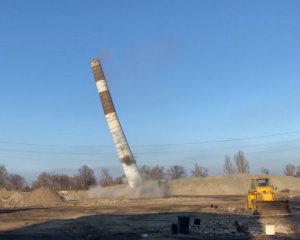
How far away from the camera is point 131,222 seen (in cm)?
2561

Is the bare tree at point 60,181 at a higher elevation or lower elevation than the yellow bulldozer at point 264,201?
higher

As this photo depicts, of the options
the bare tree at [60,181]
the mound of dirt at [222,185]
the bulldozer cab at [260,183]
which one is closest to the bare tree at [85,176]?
the bare tree at [60,181]

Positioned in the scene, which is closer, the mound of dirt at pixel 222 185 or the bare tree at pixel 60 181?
the mound of dirt at pixel 222 185

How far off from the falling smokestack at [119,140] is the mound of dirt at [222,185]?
50.6 feet

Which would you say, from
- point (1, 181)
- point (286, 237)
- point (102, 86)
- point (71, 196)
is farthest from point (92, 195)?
point (1, 181)

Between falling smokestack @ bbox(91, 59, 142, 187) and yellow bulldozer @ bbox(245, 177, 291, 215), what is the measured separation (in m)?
29.5

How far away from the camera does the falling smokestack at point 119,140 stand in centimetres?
5847

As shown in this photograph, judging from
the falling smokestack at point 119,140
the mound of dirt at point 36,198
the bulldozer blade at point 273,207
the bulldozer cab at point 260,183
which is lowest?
the bulldozer blade at point 273,207

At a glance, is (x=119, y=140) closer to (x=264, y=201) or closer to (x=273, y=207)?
(x=264, y=201)

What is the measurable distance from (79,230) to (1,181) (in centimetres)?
10797

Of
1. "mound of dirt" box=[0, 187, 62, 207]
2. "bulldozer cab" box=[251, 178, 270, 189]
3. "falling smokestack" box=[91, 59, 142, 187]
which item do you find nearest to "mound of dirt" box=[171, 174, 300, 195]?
"falling smokestack" box=[91, 59, 142, 187]

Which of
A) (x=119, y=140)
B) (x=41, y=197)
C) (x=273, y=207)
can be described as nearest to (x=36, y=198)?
(x=41, y=197)

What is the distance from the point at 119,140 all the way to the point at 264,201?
3305 centimetres

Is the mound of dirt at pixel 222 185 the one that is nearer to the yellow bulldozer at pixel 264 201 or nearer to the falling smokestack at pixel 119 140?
the falling smokestack at pixel 119 140
